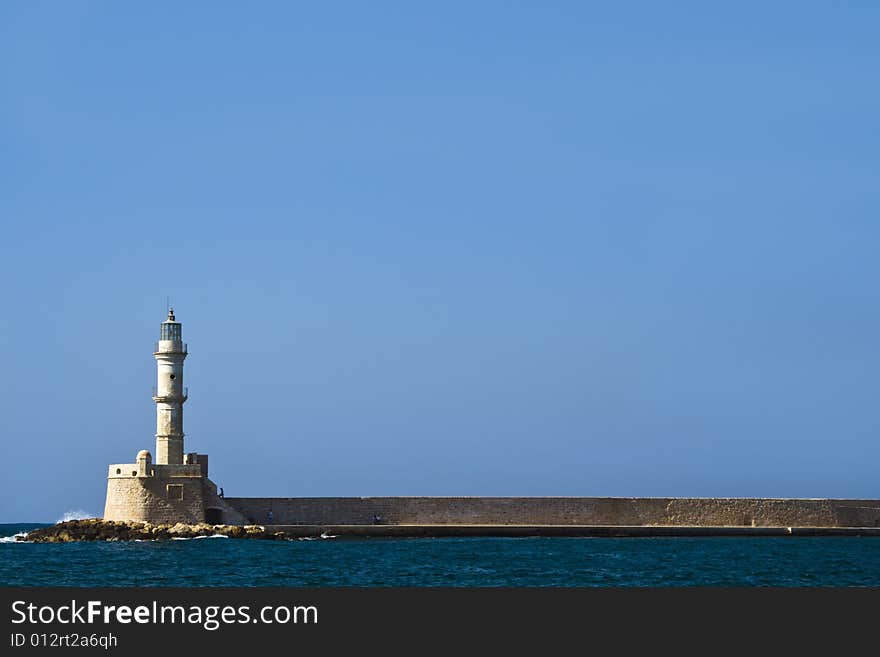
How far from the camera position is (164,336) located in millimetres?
45000

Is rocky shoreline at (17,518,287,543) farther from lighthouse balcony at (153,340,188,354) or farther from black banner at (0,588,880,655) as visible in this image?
black banner at (0,588,880,655)

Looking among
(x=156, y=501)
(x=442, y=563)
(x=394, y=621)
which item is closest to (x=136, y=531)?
(x=156, y=501)

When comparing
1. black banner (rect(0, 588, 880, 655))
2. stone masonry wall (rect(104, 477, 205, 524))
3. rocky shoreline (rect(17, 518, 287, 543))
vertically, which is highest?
stone masonry wall (rect(104, 477, 205, 524))

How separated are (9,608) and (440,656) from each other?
5.13 m

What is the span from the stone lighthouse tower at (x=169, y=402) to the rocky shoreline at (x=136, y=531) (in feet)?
6.38

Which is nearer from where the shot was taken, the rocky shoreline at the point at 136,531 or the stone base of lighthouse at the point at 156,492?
the rocky shoreline at the point at 136,531

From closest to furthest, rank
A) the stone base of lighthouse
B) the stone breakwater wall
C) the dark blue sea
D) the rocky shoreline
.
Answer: the dark blue sea, the rocky shoreline, the stone base of lighthouse, the stone breakwater wall

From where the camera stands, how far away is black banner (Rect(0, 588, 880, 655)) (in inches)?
683

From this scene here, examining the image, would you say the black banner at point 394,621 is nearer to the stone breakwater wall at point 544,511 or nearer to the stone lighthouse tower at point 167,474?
the stone lighthouse tower at point 167,474

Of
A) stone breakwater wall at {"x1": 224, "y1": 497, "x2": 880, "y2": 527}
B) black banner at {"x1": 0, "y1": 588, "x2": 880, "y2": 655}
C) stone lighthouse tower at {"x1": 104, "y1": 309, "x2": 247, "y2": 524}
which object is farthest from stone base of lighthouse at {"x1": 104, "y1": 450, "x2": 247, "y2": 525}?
black banner at {"x1": 0, "y1": 588, "x2": 880, "y2": 655}

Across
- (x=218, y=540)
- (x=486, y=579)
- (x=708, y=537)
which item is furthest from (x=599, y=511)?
(x=486, y=579)

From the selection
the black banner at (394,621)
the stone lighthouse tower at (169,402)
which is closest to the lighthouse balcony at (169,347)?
the stone lighthouse tower at (169,402)

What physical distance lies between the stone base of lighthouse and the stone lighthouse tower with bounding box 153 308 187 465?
0.39m

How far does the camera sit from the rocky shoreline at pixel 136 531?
142 feet
